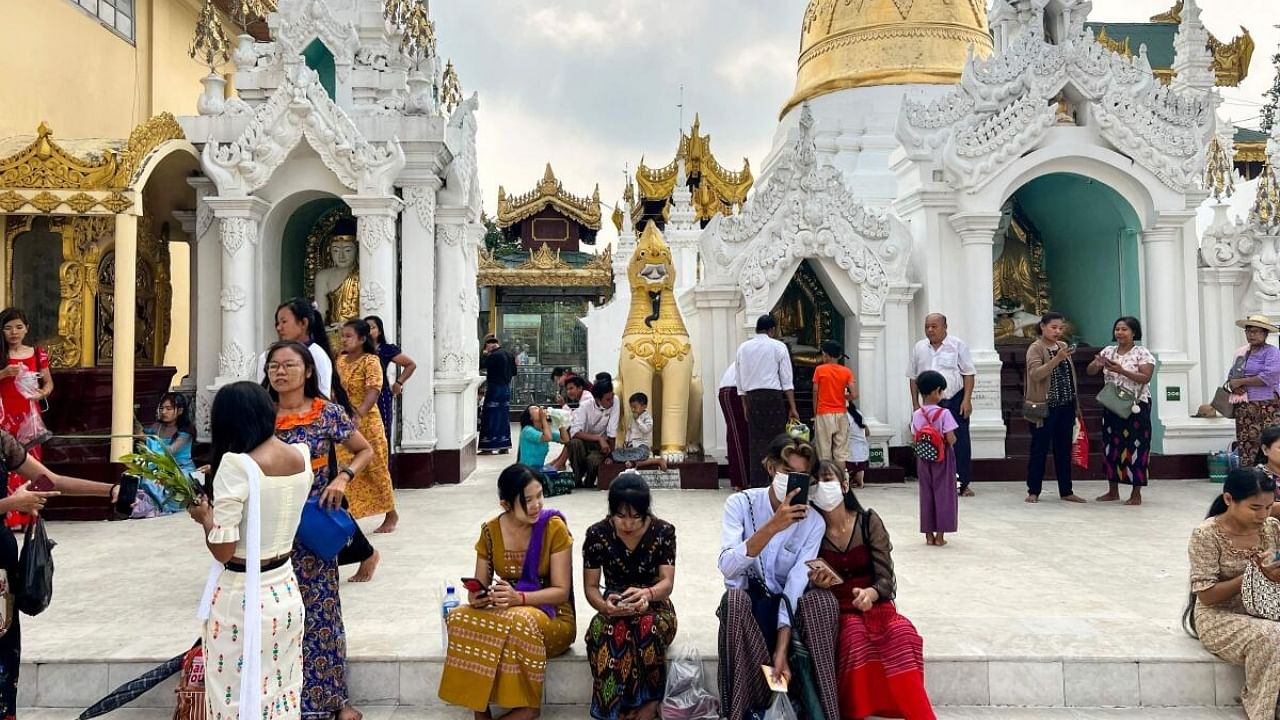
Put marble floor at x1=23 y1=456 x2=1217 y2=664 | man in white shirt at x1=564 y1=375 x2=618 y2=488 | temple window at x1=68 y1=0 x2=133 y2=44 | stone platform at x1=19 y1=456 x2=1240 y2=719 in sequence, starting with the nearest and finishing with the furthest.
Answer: stone platform at x1=19 y1=456 x2=1240 y2=719, marble floor at x1=23 y1=456 x2=1217 y2=664, man in white shirt at x1=564 y1=375 x2=618 y2=488, temple window at x1=68 y1=0 x2=133 y2=44

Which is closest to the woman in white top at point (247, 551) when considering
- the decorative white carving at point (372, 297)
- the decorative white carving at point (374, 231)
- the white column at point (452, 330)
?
the decorative white carving at point (372, 297)

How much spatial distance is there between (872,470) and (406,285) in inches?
204

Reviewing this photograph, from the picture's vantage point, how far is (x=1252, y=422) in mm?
7555

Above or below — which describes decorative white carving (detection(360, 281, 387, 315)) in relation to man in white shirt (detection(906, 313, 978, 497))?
above

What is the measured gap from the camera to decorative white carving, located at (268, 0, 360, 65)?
366 inches

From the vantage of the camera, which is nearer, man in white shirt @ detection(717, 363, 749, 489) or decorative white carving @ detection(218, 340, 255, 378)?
man in white shirt @ detection(717, 363, 749, 489)

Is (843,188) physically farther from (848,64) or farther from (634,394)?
(848,64)

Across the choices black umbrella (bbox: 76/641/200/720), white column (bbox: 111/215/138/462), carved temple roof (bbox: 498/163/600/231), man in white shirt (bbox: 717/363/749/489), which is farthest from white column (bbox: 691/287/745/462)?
carved temple roof (bbox: 498/163/600/231)

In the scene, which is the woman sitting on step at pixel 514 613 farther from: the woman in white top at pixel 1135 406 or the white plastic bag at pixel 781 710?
the woman in white top at pixel 1135 406

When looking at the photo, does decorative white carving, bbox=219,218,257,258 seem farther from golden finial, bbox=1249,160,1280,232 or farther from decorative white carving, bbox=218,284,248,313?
golden finial, bbox=1249,160,1280,232

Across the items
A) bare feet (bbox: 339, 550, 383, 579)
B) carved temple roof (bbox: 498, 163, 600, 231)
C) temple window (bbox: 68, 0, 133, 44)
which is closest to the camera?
bare feet (bbox: 339, 550, 383, 579)

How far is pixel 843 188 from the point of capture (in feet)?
30.5

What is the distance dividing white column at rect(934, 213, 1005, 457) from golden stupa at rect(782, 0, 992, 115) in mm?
4902

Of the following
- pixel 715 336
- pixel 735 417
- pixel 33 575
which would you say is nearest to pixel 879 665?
pixel 33 575
